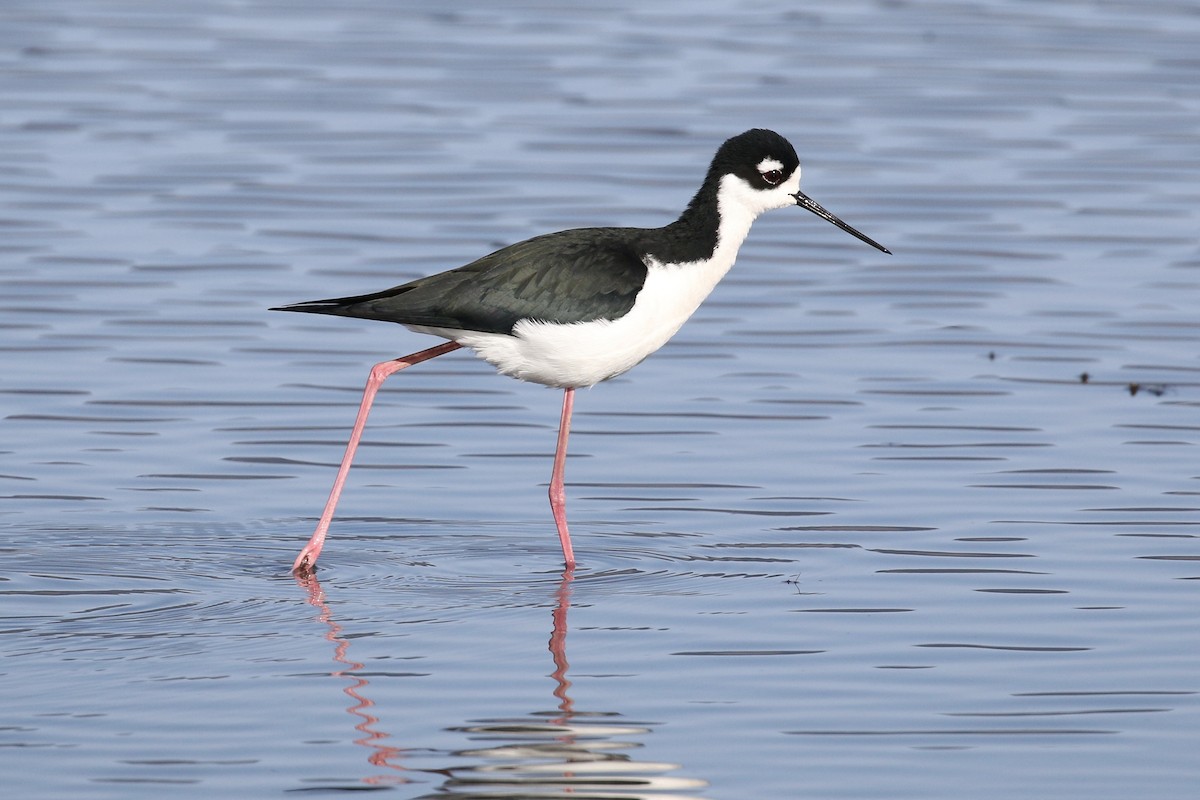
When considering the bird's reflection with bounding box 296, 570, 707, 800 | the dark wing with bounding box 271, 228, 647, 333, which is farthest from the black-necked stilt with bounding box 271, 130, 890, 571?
the bird's reflection with bounding box 296, 570, 707, 800

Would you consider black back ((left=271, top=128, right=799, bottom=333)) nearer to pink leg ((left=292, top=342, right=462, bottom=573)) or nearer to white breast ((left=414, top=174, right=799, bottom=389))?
white breast ((left=414, top=174, right=799, bottom=389))

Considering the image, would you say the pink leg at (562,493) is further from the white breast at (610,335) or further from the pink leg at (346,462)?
the pink leg at (346,462)

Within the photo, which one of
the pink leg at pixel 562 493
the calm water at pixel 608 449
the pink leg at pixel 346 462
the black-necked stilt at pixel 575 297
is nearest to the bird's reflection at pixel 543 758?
the calm water at pixel 608 449

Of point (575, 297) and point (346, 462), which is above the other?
point (575, 297)

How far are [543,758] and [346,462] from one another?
266 cm

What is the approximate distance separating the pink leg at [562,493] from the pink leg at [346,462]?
1.78 feet

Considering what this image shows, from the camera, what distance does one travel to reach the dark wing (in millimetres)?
8664

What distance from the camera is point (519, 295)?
8703 millimetres

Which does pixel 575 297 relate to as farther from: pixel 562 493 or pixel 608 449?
pixel 608 449

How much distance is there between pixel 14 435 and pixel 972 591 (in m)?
4.44

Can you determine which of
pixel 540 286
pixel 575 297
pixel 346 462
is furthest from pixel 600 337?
pixel 346 462

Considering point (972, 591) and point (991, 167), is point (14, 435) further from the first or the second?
point (991, 167)

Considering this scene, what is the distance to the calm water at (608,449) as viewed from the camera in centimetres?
680

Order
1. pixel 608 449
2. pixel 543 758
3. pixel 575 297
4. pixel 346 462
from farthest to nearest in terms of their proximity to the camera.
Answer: pixel 608 449 → pixel 346 462 → pixel 575 297 → pixel 543 758
